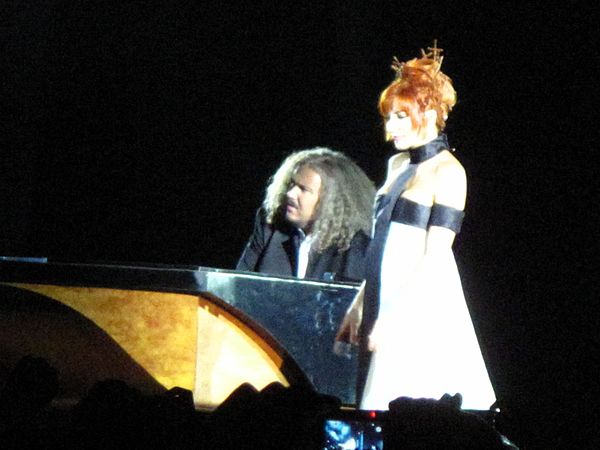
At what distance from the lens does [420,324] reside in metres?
3.18

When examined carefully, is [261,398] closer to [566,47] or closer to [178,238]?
[566,47]

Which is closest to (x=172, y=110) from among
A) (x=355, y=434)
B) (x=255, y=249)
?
(x=255, y=249)

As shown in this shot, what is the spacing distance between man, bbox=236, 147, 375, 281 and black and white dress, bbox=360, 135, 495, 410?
85 centimetres

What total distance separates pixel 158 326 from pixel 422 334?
815mm

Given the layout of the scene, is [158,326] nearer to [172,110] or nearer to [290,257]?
[290,257]

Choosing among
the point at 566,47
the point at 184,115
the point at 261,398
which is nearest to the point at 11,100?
the point at 184,115

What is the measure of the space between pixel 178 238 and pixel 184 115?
2.14ft

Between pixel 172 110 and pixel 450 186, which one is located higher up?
pixel 172 110

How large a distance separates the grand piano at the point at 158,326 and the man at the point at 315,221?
2.89 feet

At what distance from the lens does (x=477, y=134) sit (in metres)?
3.88

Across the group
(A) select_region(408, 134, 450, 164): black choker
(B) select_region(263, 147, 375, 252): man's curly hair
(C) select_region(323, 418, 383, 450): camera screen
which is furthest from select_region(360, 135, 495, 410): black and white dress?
(C) select_region(323, 418, 383, 450): camera screen

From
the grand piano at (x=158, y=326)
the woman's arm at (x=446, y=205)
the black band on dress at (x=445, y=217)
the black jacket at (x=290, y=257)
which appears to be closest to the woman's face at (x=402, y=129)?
the woman's arm at (x=446, y=205)

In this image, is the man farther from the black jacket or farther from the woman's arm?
the woman's arm

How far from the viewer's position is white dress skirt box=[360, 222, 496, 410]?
3.17 metres
